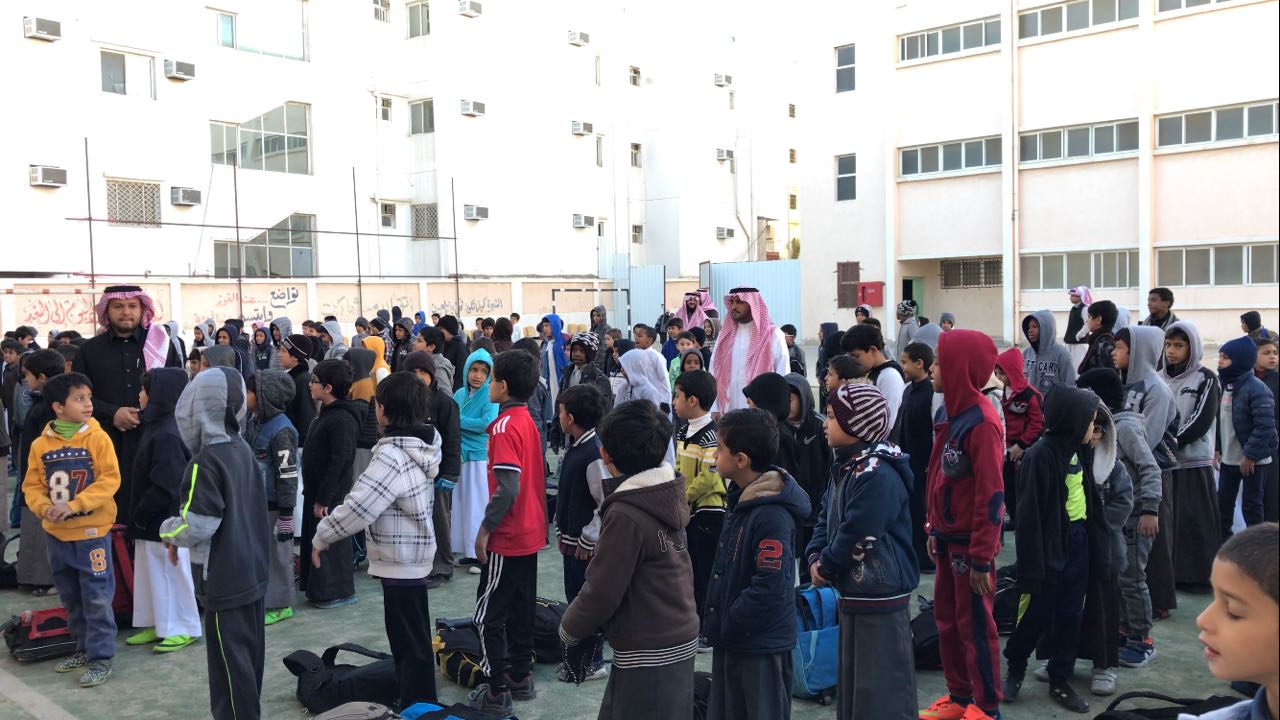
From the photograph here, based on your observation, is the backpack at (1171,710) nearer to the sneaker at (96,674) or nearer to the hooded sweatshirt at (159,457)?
the hooded sweatshirt at (159,457)

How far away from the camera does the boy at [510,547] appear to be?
4.73m

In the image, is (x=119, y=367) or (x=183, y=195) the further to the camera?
(x=183, y=195)

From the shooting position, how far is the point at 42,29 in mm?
19125

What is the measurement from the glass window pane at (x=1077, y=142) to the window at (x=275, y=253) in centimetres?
1905

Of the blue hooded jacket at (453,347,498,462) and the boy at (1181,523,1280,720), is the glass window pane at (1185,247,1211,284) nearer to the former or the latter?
the blue hooded jacket at (453,347,498,462)

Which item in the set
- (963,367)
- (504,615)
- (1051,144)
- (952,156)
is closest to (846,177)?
(952,156)

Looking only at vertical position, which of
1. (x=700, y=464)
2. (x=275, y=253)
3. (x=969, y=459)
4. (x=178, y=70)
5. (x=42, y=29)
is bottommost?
(x=700, y=464)

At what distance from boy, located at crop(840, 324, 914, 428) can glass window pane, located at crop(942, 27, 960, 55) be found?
72.2 feet

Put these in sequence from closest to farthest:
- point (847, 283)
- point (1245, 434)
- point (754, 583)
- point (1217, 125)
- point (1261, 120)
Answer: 1. point (754, 583)
2. point (1245, 434)
3. point (1261, 120)
4. point (1217, 125)
5. point (847, 283)

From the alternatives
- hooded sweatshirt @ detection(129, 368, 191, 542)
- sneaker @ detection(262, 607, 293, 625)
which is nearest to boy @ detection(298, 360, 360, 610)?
sneaker @ detection(262, 607, 293, 625)

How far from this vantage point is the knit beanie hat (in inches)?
157

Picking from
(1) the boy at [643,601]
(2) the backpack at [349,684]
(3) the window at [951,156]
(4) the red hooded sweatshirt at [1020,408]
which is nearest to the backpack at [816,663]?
(1) the boy at [643,601]

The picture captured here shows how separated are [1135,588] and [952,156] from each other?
23134mm

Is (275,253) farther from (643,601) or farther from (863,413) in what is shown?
(643,601)
